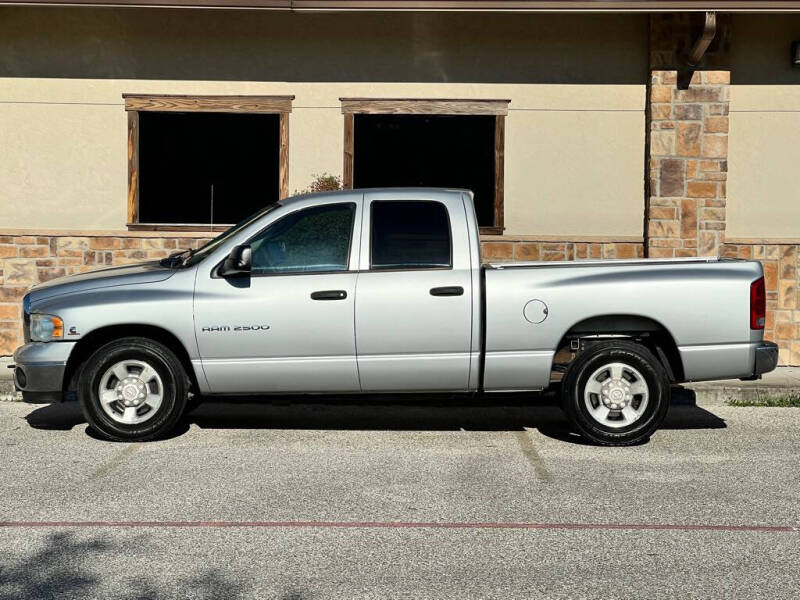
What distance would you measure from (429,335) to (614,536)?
2.94 meters

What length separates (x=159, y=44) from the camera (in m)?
14.0

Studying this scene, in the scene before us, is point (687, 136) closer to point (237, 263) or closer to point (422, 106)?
point (422, 106)

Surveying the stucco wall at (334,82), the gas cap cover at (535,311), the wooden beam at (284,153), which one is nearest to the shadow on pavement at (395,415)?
the gas cap cover at (535,311)

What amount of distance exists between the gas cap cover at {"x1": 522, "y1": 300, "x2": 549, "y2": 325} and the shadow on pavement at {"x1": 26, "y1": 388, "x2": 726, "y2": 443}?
831 mm

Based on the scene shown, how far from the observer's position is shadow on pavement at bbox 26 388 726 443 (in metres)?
9.55

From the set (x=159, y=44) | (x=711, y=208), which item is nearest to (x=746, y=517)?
(x=711, y=208)

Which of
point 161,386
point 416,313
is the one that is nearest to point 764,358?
point 416,313

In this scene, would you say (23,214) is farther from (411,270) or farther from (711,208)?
(711,208)

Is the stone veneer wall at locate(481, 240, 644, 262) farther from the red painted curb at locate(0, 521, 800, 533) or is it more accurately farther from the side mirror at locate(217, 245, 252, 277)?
the red painted curb at locate(0, 521, 800, 533)

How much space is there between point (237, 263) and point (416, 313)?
1.41m

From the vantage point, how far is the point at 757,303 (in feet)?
29.7

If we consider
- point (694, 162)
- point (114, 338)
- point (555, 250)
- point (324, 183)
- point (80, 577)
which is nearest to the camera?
point (80, 577)

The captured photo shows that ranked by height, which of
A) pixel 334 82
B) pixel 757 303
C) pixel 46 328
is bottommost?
pixel 46 328

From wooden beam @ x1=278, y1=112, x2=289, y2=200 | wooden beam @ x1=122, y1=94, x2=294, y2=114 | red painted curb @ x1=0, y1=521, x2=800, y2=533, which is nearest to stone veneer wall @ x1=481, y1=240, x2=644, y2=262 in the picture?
wooden beam @ x1=278, y1=112, x2=289, y2=200
